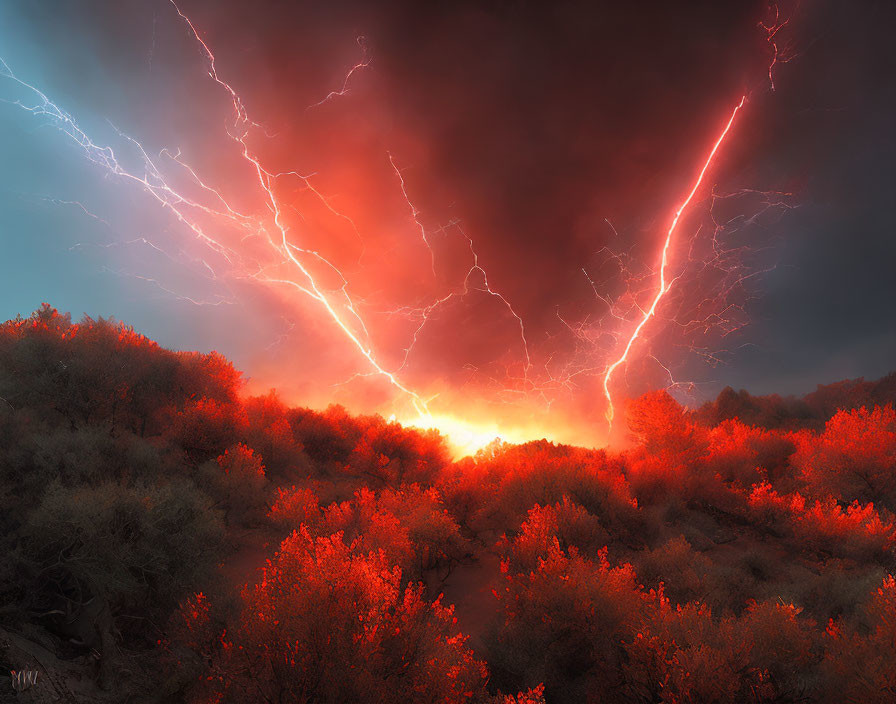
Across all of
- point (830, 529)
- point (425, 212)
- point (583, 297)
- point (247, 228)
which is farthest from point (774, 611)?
point (247, 228)

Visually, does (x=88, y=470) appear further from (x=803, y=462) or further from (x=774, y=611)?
(x=803, y=462)

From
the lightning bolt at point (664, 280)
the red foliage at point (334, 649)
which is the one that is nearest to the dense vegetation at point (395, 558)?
the red foliage at point (334, 649)

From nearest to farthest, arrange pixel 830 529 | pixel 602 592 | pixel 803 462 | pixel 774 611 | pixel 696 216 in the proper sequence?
pixel 774 611
pixel 602 592
pixel 830 529
pixel 803 462
pixel 696 216

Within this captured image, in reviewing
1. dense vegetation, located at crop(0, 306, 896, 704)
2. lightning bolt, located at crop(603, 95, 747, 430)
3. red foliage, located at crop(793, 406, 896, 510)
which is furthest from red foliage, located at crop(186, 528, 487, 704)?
lightning bolt, located at crop(603, 95, 747, 430)

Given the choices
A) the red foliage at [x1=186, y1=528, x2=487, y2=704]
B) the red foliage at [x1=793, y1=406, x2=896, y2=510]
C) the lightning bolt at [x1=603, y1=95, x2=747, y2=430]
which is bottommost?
the red foliage at [x1=186, y1=528, x2=487, y2=704]

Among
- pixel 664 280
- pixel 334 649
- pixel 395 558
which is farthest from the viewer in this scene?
pixel 664 280

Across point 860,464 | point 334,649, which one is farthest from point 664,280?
point 334,649

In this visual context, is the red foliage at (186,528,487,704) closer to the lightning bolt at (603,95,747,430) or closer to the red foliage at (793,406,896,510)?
the red foliage at (793,406,896,510)

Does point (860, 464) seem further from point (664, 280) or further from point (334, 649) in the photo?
point (334, 649)
